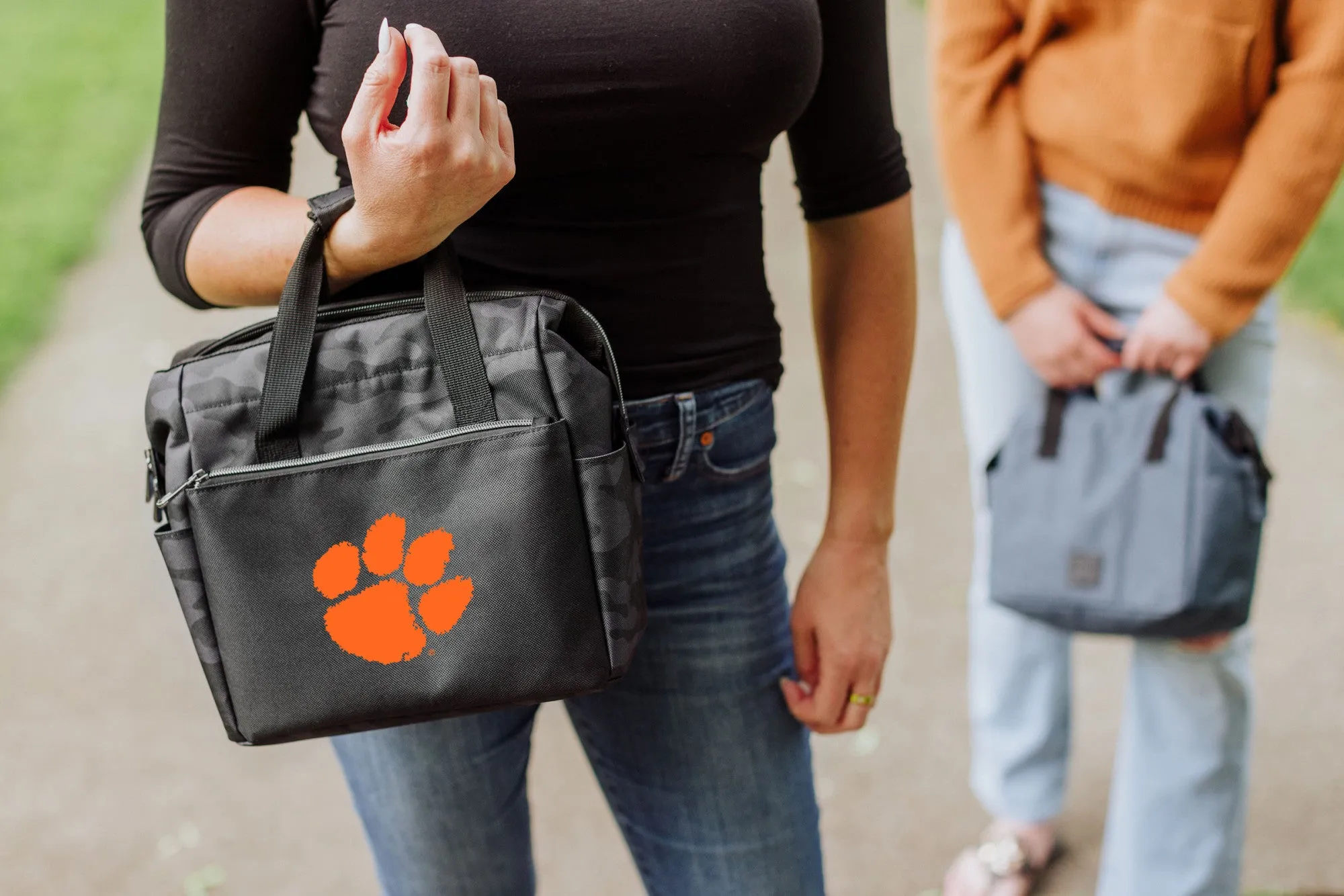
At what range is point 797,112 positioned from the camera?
122cm

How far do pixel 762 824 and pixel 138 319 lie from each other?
15.2 feet

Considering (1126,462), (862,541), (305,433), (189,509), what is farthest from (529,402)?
(1126,462)

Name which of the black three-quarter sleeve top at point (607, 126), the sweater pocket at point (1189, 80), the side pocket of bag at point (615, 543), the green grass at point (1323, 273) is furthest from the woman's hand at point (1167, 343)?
the green grass at point (1323, 273)

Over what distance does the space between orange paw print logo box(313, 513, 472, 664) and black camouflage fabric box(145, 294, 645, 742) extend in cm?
9

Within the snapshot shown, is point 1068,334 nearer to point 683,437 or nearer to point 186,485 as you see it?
point 683,437

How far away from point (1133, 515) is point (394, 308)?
126cm

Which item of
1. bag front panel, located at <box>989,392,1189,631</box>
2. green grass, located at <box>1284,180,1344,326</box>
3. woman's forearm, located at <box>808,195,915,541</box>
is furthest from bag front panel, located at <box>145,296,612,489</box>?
green grass, located at <box>1284,180,1344,326</box>

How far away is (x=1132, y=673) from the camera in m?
2.14

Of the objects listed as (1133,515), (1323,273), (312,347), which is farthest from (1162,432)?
(1323,273)

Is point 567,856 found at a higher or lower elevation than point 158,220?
lower

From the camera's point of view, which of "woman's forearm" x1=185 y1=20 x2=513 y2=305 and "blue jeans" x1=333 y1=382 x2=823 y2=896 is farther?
"blue jeans" x1=333 y1=382 x2=823 y2=896

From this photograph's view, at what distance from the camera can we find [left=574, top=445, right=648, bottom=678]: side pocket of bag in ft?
3.58

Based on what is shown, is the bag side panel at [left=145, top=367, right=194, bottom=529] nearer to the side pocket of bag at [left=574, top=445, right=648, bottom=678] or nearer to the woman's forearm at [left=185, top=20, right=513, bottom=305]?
the woman's forearm at [left=185, top=20, right=513, bottom=305]

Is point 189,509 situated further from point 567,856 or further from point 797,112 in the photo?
point 567,856
